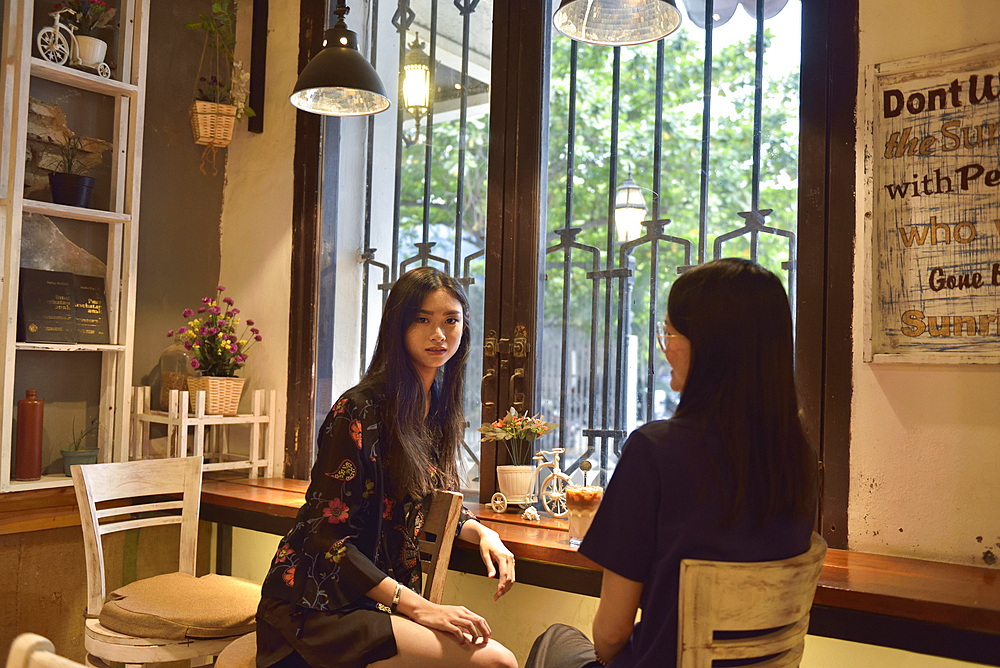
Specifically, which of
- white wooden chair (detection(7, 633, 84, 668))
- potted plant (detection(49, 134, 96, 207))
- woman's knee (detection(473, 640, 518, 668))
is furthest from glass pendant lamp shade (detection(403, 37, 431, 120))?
white wooden chair (detection(7, 633, 84, 668))

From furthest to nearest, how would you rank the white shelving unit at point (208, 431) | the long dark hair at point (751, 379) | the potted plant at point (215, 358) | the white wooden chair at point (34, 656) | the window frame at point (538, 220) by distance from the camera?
the potted plant at point (215, 358), the white shelving unit at point (208, 431), the window frame at point (538, 220), the long dark hair at point (751, 379), the white wooden chair at point (34, 656)

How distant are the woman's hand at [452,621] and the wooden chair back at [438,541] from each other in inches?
Answer: 8.5

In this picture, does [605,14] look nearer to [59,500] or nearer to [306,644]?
[306,644]

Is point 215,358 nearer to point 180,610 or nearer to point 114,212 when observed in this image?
point 114,212

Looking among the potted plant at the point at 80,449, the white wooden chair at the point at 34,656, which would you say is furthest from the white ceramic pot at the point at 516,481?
the white wooden chair at the point at 34,656

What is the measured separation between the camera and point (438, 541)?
80.0 inches

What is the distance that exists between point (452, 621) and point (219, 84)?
8.37ft

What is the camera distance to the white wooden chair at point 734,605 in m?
1.17

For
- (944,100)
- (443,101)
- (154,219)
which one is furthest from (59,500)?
(944,100)

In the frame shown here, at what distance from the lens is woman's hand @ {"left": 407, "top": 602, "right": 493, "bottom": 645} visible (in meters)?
1.76

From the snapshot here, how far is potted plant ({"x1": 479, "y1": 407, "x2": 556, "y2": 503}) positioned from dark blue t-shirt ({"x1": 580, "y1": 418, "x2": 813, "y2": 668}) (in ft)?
3.78

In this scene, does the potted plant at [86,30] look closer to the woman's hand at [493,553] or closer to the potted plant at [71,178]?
the potted plant at [71,178]

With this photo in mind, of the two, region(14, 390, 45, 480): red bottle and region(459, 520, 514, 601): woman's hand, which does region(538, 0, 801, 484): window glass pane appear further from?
region(14, 390, 45, 480): red bottle

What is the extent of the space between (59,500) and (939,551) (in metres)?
2.76
